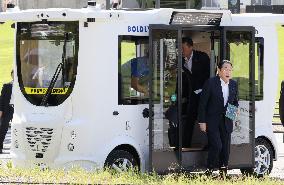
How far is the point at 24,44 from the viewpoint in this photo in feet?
49.0

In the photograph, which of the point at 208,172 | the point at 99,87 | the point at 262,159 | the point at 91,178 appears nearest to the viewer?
the point at 91,178

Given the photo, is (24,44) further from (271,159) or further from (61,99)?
(271,159)

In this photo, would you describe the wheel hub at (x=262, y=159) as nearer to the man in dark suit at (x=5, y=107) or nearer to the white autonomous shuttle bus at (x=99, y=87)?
the white autonomous shuttle bus at (x=99, y=87)

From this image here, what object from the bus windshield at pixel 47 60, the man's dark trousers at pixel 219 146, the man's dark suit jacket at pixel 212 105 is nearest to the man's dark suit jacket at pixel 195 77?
the man's dark suit jacket at pixel 212 105

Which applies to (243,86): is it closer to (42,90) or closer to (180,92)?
(180,92)

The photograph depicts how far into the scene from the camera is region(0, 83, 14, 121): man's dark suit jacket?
64.8 ft

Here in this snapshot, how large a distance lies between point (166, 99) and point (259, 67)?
2.13 meters

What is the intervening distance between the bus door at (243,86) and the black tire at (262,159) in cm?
45

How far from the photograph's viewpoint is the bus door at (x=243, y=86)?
15.5 metres

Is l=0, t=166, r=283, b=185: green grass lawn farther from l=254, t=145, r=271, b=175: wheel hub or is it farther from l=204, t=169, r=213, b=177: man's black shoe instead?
l=254, t=145, r=271, b=175: wheel hub

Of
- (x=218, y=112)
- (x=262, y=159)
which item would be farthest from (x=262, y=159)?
(x=218, y=112)

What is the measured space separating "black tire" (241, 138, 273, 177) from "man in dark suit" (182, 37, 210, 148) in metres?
1.26

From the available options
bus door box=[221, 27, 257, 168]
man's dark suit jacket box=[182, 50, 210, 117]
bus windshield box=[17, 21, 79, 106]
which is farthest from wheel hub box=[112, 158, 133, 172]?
bus door box=[221, 27, 257, 168]

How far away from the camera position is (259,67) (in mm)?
16234
